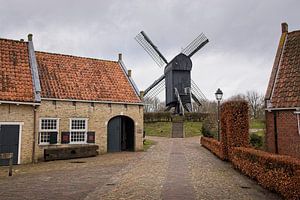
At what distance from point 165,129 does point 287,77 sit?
27.7 meters

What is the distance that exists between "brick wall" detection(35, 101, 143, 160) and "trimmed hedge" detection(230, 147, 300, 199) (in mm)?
11008

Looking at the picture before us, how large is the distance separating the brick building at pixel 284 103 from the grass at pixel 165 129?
2392cm

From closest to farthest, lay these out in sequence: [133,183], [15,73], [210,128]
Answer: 1. [133,183]
2. [15,73]
3. [210,128]

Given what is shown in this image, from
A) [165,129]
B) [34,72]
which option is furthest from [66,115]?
[165,129]

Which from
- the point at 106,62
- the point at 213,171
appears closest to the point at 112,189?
the point at 213,171

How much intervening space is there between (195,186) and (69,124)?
1159cm

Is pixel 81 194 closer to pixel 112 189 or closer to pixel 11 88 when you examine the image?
pixel 112 189

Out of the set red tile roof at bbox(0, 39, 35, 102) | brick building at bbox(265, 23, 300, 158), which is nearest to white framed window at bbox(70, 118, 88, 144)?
red tile roof at bbox(0, 39, 35, 102)

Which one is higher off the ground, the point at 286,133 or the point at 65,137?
the point at 286,133

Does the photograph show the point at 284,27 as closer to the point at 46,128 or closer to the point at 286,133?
the point at 286,133

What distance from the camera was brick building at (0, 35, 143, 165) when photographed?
15.7m

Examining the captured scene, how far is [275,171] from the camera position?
8.17m

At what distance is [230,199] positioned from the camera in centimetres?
753

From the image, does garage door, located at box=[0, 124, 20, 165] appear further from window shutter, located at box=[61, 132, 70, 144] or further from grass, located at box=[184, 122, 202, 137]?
grass, located at box=[184, 122, 202, 137]
